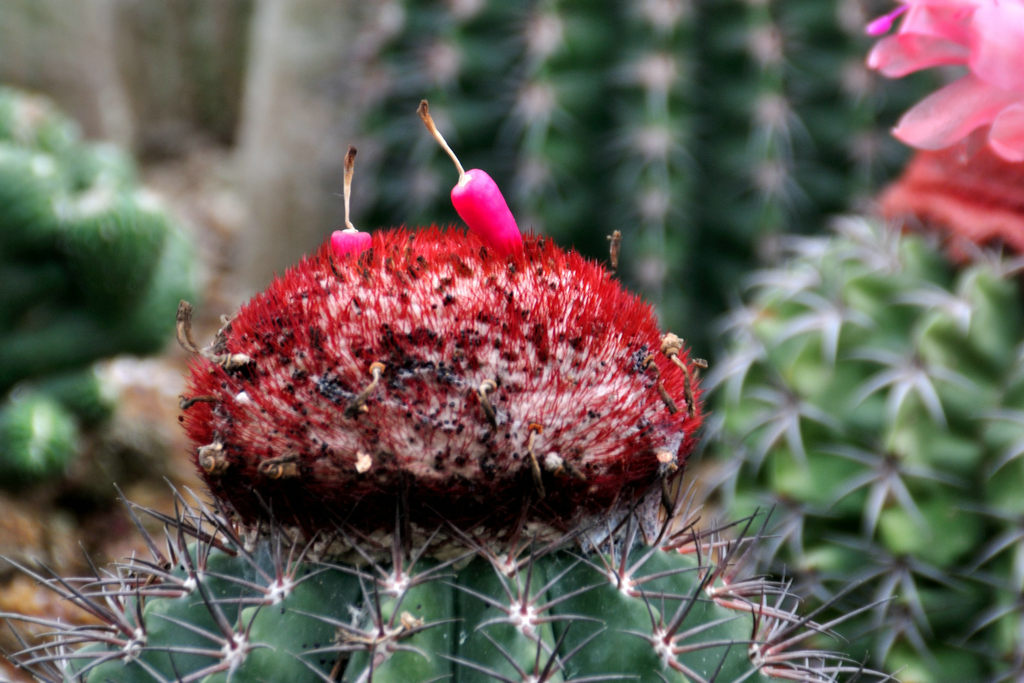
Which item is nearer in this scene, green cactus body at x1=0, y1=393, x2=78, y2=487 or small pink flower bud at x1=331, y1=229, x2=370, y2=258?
small pink flower bud at x1=331, y1=229, x2=370, y2=258

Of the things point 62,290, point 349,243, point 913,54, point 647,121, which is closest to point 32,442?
point 62,290

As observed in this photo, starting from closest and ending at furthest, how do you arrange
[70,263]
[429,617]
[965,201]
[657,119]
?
1. [429,617]
2. [965,201]
3. [70,263]
4. [657,119]

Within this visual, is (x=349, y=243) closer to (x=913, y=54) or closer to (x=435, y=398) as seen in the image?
(x=435, y=398)

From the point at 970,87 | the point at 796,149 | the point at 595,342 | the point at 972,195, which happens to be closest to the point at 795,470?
the point at 972,195

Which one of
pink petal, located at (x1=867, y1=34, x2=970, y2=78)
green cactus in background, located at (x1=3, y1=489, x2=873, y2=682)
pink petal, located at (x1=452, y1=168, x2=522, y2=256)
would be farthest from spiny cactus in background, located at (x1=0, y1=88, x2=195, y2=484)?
pink petal, located at (x1=867, y1=34, x2=970, y2=78)

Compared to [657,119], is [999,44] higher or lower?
higher

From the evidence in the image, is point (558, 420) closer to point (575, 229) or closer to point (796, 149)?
point (575, 229)

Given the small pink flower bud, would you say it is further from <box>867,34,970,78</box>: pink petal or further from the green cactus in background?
<box>867,34,970,78</box>: pink petal
